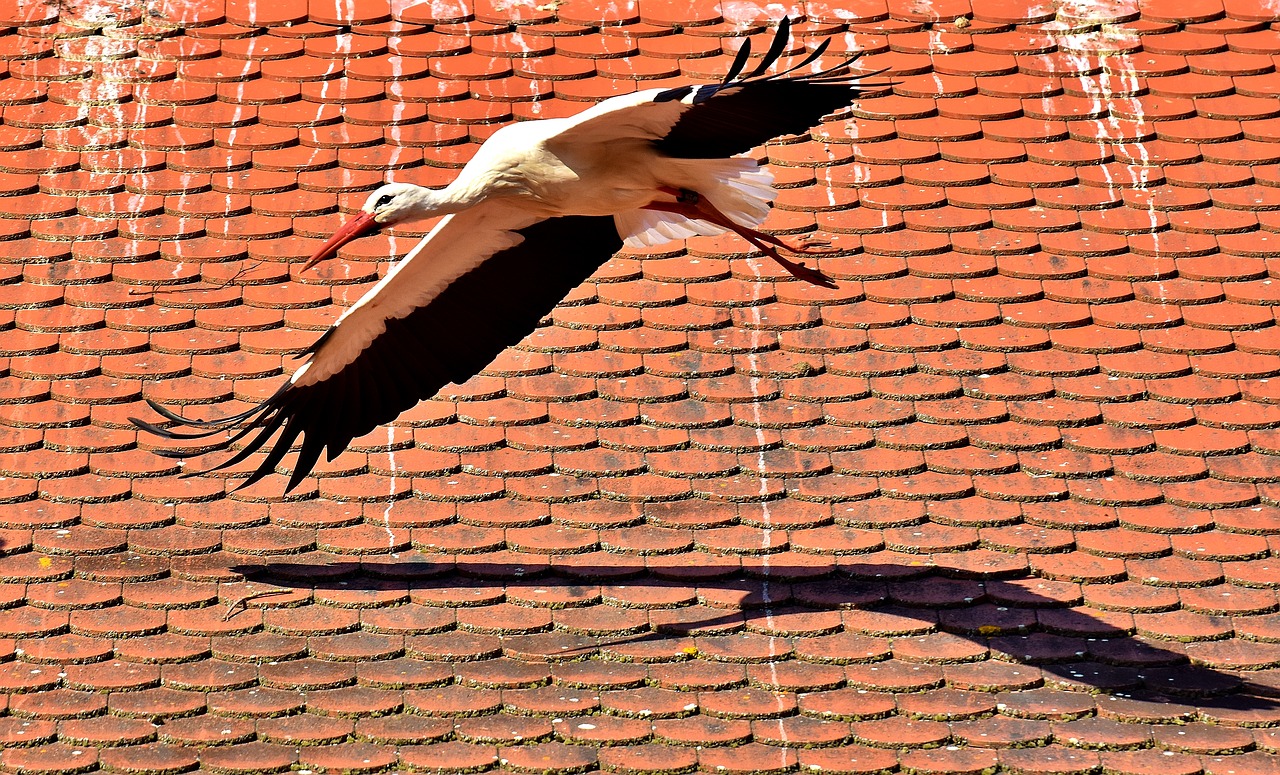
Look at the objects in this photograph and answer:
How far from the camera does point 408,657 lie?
512 centimetres

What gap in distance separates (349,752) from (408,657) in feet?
1.35

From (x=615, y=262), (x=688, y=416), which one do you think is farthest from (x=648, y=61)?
(x=688, y=416)

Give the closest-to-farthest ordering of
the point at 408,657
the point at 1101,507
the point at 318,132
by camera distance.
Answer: the point at 408,657 → the point at 1101,507 → the point at 318,132

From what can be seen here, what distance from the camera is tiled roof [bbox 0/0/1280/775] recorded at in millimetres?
4945

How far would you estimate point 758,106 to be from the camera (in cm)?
540

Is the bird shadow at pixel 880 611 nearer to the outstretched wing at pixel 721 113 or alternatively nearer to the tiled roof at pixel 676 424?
the tiled roof at pixel 676 424

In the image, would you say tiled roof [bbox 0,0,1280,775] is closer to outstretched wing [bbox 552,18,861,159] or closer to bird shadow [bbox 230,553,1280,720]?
bird shadow [bbox 230,553,1280,720]

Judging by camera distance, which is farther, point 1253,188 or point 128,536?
point 1253,188

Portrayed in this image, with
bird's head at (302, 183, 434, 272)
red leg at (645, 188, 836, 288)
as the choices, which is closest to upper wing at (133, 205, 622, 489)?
bird's head at (302, 183, 434, 272)

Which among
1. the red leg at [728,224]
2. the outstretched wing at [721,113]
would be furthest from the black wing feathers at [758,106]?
the red leg at [728,224]

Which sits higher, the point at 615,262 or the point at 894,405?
the point at 615,262

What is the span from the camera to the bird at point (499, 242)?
5668 mm

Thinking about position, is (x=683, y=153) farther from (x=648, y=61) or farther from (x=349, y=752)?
(x=349, y=752)

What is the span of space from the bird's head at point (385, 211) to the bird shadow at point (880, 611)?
111cm
